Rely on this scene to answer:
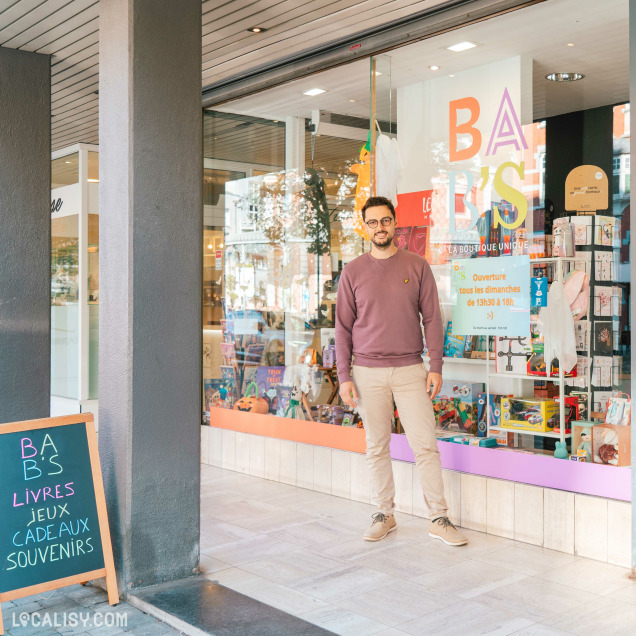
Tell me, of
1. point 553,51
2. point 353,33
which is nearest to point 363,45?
point 353,33

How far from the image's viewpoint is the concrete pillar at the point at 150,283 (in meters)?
3.62

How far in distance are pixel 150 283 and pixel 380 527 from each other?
1.93m

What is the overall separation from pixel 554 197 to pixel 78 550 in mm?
3162

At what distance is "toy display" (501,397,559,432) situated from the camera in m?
4.61

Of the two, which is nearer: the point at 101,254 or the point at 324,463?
the point at 101,254

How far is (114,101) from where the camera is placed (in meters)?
3.73

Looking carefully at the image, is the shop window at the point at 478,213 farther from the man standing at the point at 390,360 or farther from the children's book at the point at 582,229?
the man standing at the point at 390,360

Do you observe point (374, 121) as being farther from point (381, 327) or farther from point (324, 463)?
point (324, 463)

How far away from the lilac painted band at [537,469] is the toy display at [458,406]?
177 mm

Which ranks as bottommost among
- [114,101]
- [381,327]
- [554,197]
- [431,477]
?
[431,477]

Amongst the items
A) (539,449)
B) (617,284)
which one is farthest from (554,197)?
(539,449)

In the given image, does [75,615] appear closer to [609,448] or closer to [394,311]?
[394,311]

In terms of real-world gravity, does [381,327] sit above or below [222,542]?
above

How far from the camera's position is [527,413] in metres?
4.71
